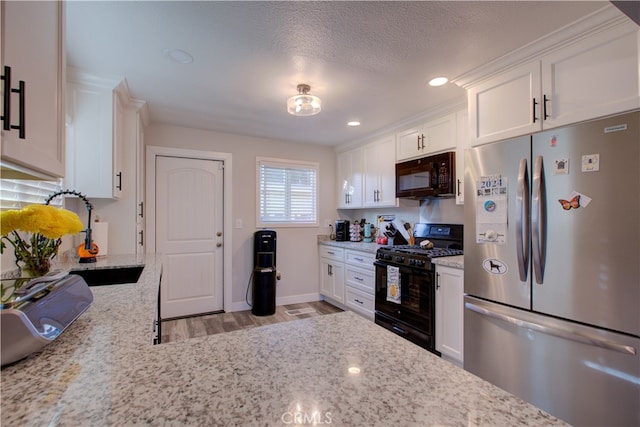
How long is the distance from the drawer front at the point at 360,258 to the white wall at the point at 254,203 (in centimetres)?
80

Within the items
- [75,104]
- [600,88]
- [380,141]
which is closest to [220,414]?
[600,88]

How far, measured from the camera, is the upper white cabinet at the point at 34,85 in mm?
716

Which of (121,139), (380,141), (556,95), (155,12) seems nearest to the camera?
(155,12)

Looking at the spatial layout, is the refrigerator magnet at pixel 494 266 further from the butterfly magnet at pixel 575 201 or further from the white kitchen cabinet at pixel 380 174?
the white kitchen cabinet at pixel 380 174

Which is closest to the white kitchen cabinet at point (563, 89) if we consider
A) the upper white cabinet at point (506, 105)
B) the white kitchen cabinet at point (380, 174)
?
the upper white cabinet at point (506, 105)

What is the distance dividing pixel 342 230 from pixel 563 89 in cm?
281

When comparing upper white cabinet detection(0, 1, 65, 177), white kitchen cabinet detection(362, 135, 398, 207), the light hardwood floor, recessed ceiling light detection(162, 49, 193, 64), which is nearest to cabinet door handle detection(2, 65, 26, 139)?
upper white cabinet detection(0, 1, 65, 177)

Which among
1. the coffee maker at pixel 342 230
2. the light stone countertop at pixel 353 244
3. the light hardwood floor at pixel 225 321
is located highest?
the coffee maker at pixel 342 230

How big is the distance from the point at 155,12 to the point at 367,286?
2.84m

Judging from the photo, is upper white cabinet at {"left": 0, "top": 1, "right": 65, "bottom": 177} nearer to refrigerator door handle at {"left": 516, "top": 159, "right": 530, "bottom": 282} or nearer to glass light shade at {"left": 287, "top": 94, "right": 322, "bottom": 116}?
glass light shade at {"left": 287, "top": 94, "right": 322, "bottom": 116}

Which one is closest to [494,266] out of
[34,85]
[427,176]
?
[427,176]

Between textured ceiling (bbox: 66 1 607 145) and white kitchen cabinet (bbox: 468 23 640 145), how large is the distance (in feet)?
0.55

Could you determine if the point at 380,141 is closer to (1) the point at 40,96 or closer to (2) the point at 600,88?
(2) the point at 600,88

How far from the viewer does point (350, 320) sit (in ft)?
3.14
